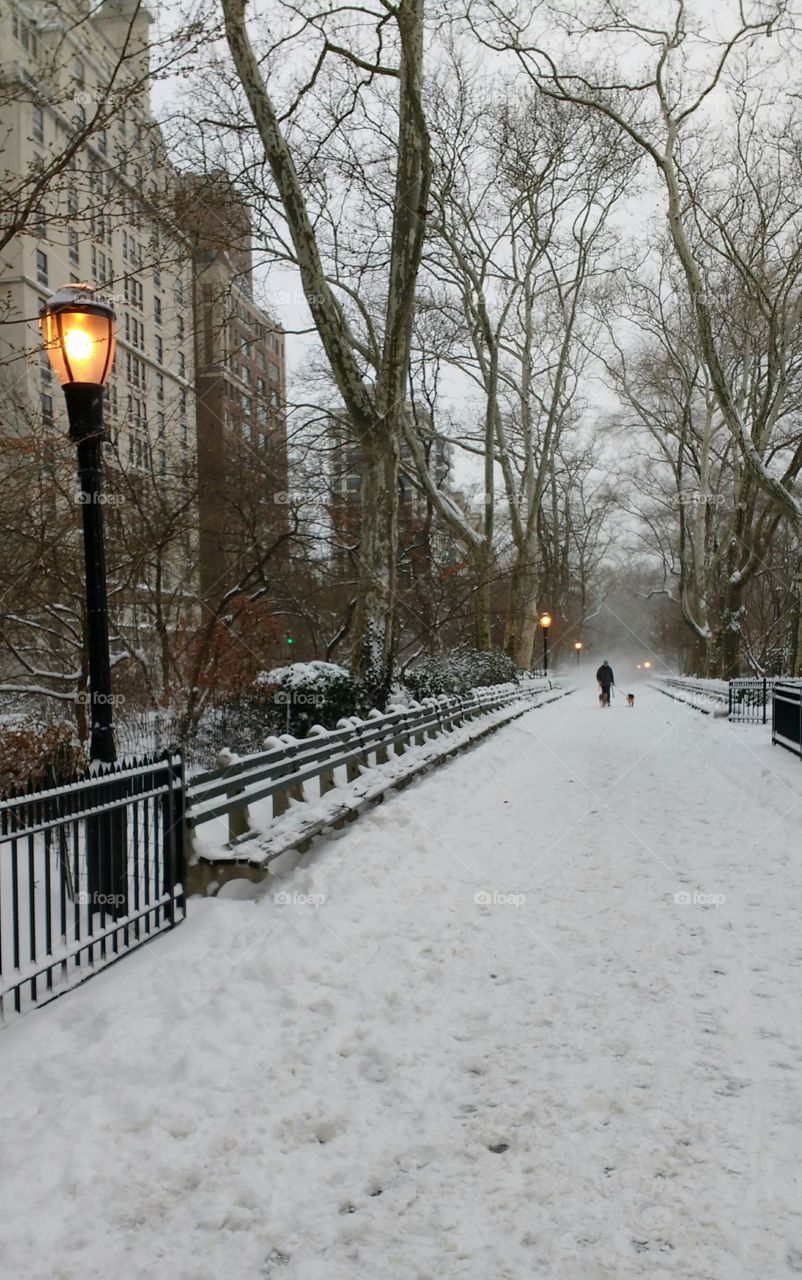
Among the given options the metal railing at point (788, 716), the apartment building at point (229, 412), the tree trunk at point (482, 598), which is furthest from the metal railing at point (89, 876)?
the tree trunk at point (482, 598)

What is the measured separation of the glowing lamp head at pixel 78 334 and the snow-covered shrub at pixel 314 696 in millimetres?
8833

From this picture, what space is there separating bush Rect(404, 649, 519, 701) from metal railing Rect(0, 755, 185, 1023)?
12588 millimetres

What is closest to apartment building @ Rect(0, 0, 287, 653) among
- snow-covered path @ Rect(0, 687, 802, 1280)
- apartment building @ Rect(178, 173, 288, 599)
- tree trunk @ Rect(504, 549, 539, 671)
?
apartment building @ Rect(178, 173, 288, 599)

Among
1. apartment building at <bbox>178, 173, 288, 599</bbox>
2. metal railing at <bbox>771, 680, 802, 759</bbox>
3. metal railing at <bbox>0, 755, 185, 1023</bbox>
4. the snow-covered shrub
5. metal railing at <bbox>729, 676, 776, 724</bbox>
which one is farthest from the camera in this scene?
metal railing at <bbox>729, 676, 776, 724</bbox>

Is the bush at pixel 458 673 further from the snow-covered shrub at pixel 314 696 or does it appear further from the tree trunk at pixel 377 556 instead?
the snow-covered shrub at pixel 314 696

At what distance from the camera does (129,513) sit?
16.3m

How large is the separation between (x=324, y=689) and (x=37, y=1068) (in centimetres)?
1065

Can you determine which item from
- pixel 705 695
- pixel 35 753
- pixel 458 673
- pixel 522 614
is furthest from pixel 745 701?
pixel 35 753

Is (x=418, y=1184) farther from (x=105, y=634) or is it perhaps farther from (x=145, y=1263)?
(x=105, y=634)

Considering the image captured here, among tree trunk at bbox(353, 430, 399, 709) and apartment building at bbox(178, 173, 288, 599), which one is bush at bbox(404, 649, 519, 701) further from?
apartment building at bbox(178, 173, 288, 599)

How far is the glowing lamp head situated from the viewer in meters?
5.57

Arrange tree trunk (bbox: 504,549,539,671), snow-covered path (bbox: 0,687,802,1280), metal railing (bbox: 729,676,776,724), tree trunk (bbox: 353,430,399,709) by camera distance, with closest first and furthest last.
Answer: snow-covered path (bbox: 0,687,802,1280), tree trunk (bbox: 353,430,399,709), metal railing (bbox: 729,676,776,724), tree trunk (bbox: 504,549,539,671)

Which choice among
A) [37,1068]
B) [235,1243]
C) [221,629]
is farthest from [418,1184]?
[221,629]

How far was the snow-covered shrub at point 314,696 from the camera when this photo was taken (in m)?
14.2
